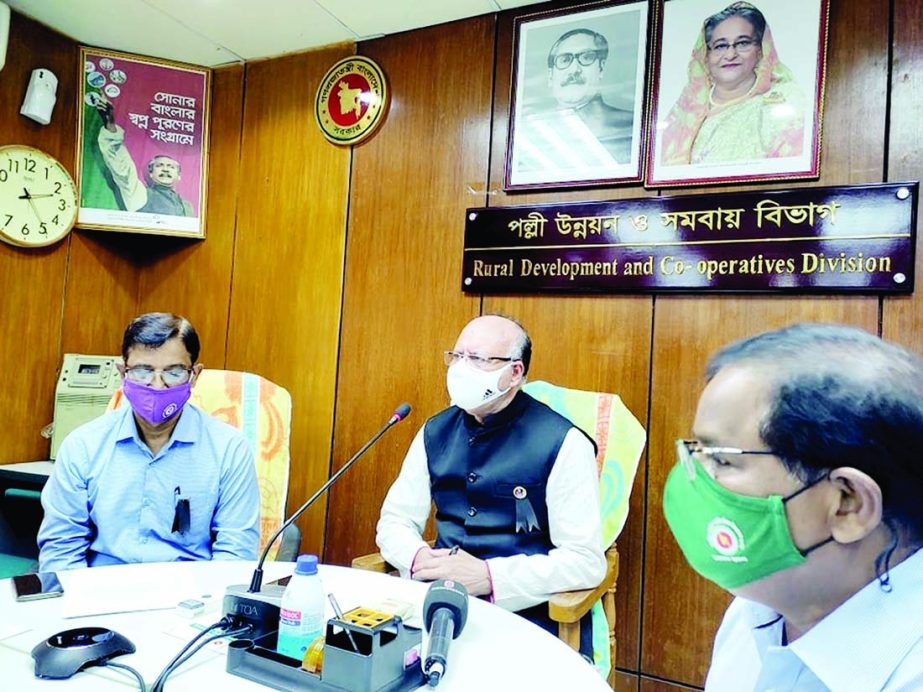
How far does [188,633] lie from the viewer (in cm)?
104

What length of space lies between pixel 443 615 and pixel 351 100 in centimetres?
260

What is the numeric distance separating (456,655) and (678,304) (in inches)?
66.2

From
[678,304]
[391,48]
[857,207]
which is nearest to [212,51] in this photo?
[391,48]

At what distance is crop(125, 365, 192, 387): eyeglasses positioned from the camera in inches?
65.3

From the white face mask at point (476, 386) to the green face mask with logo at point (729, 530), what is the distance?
3.25 ft

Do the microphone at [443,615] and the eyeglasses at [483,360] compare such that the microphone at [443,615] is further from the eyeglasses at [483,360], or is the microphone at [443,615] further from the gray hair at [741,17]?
the gray hair at [741,17]

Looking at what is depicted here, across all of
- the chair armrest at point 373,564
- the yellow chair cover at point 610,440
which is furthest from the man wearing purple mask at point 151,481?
the yellow chair cover at point 610,440

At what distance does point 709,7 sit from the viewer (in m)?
2.30

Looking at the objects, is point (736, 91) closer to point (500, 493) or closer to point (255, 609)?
point (500, 493)

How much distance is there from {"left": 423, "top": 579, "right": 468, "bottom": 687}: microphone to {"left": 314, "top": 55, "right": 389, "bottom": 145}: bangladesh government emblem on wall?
240 centimetres

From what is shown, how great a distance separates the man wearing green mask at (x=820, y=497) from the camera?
68 cm

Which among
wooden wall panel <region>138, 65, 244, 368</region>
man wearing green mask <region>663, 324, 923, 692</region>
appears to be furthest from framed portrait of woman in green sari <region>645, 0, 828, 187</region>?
wooden wall panel <region>138, 65, 244, 368</region>

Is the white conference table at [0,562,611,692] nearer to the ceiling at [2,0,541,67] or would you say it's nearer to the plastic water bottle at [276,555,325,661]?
the plastic water bottle at [276,555,325,661]

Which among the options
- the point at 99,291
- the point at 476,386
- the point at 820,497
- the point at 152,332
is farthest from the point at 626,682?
the point at 99,291
